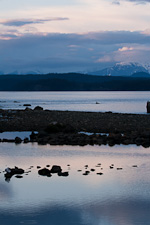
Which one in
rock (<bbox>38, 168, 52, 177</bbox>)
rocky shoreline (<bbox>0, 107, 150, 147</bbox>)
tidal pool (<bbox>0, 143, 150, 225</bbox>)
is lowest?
tidal pool (<bbox>0, 143, 150, 225</bbox>)

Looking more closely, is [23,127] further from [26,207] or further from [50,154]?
[26,207]

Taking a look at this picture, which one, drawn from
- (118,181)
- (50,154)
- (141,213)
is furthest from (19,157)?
(141,213)

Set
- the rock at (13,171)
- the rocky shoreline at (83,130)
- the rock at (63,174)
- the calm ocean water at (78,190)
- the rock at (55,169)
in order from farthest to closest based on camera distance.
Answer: the rocky shoreline at (83,130) < the rock at (55,169) < the rock at (13,171) < the rock at (63,174) < the calm ocean water at (78,190)

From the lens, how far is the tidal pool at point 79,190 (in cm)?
1442

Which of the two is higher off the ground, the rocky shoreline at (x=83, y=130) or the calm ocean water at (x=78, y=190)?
the rocky shoreline at (x=83, y=130)

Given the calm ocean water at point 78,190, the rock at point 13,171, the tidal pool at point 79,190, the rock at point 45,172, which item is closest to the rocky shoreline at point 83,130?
the calm ocean water at point 78,190

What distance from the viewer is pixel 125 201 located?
16391 mm

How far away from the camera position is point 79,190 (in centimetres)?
1809

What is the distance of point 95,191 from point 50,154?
952cm

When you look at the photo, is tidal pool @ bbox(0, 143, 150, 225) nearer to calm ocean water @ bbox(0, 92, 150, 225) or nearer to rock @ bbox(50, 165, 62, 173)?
calm ocean water @ bbox(0, 92, 150, 225)

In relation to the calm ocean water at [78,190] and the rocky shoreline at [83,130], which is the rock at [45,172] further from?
the rocky shoreline at [83,130]

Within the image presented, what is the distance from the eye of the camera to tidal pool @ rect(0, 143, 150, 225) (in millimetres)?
14422

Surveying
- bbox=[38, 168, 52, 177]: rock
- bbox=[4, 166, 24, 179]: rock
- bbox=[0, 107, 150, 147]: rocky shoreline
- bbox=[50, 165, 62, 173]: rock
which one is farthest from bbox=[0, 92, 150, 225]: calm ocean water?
bbox=[0, 107, 150, 147]: rocky shoreline

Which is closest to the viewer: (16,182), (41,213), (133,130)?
(41,213)
